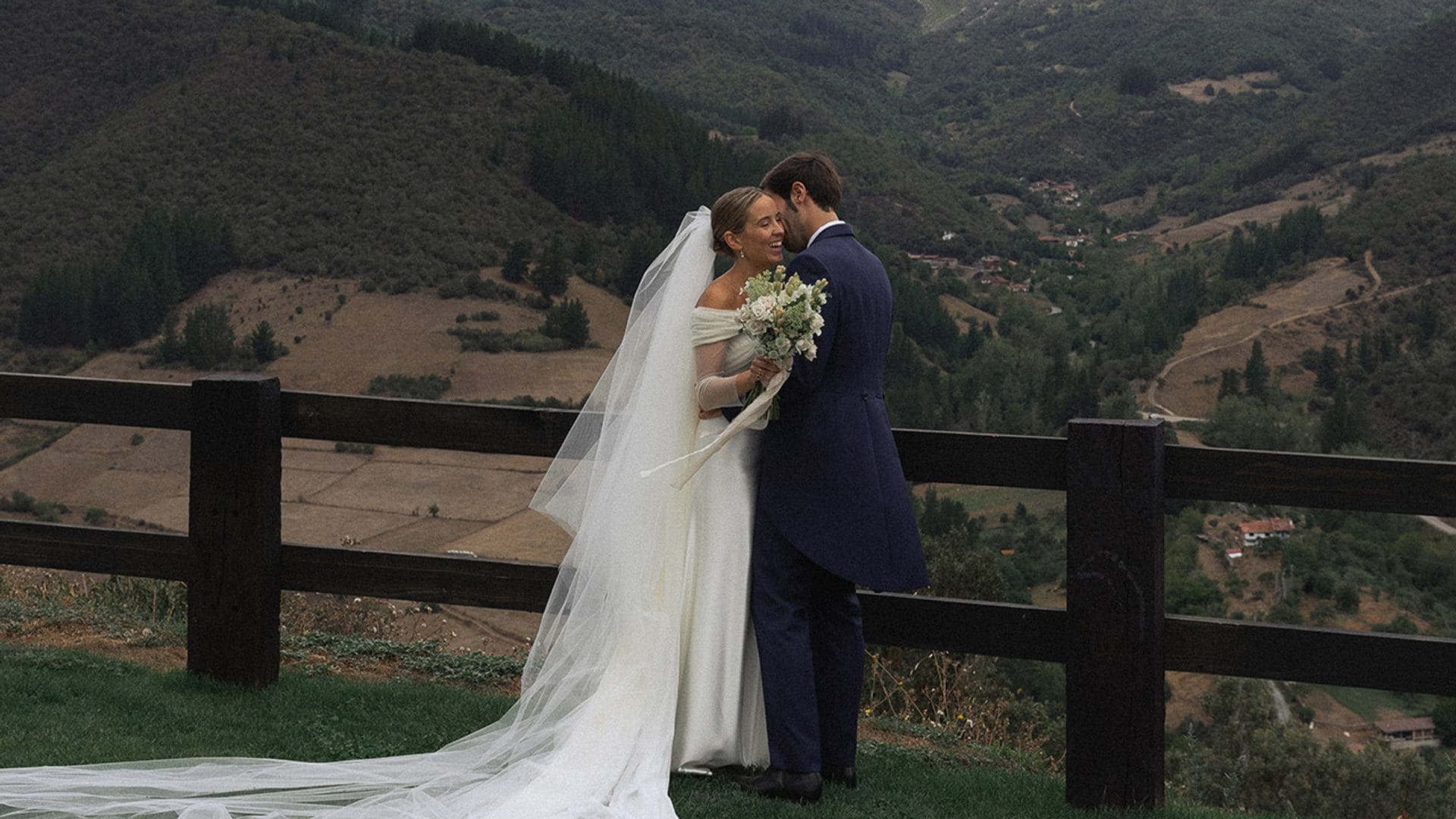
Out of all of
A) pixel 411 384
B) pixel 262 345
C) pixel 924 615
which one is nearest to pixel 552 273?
pixel 411 384

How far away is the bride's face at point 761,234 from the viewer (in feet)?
13.4

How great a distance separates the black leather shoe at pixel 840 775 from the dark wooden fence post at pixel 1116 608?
649 millimetres

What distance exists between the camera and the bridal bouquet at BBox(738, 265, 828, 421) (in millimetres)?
3662

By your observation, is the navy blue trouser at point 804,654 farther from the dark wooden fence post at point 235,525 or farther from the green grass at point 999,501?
the green grass at point 999,501

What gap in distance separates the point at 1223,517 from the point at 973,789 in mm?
43090

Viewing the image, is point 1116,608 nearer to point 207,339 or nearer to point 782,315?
point 782,315

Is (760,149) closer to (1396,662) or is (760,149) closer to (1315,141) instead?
(1315,141)

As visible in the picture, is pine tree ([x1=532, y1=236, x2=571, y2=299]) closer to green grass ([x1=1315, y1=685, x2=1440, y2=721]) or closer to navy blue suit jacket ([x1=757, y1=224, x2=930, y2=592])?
green grass ([x1=1315, y1=685, x2=1440, y2=721])

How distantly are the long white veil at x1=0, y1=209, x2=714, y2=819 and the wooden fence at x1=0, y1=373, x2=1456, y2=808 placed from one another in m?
0.40

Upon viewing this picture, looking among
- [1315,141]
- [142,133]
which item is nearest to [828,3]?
[1315,141]

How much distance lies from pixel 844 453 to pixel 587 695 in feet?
3.44

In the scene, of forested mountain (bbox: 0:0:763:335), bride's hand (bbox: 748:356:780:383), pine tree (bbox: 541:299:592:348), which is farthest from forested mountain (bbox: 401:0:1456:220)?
bride's hand (bbox: 748:356:780:383)

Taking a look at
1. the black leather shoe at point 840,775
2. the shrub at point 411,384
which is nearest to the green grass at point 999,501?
the shrub at point 411,384

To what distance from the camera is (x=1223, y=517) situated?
44.6 metres
